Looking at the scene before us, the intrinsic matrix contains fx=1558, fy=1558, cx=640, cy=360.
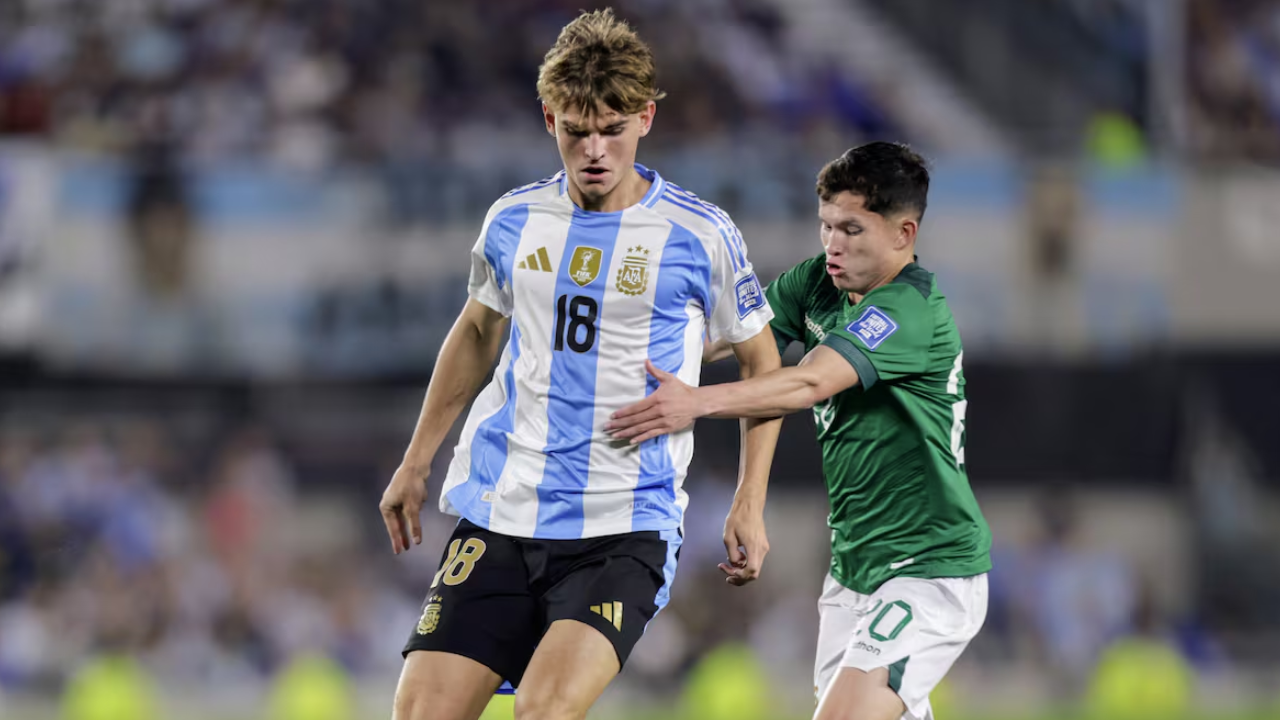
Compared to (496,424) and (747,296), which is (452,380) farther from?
(747,296)

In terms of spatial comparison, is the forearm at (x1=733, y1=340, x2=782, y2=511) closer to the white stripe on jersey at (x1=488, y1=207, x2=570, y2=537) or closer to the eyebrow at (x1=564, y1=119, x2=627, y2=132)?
the white stripe on jersey at (x1=488, y1=207, x2=570, y2=537)

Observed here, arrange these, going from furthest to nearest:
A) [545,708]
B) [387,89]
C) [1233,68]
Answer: [1233,68], [387,89], [545,708]

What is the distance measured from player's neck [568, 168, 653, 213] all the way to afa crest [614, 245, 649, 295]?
177mm

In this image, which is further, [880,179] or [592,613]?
[880,179]

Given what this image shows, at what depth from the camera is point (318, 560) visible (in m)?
12.2

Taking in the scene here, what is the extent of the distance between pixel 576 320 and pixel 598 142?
1.69ft

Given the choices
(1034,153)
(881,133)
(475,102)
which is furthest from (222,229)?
(1034,153)

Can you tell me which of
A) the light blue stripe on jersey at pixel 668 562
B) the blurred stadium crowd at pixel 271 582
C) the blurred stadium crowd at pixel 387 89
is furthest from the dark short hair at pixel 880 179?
the blurred stadium crowd at pixel 387 89

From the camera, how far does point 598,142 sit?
4.38m

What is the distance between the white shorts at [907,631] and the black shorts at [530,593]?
715 mm

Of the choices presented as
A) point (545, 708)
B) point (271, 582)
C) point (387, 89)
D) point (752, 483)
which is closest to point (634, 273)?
point (752, 483)

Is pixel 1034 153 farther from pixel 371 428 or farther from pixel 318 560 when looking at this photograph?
pixel 318 560

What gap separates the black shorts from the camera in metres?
4.36

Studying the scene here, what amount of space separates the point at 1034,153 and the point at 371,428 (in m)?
6.12
